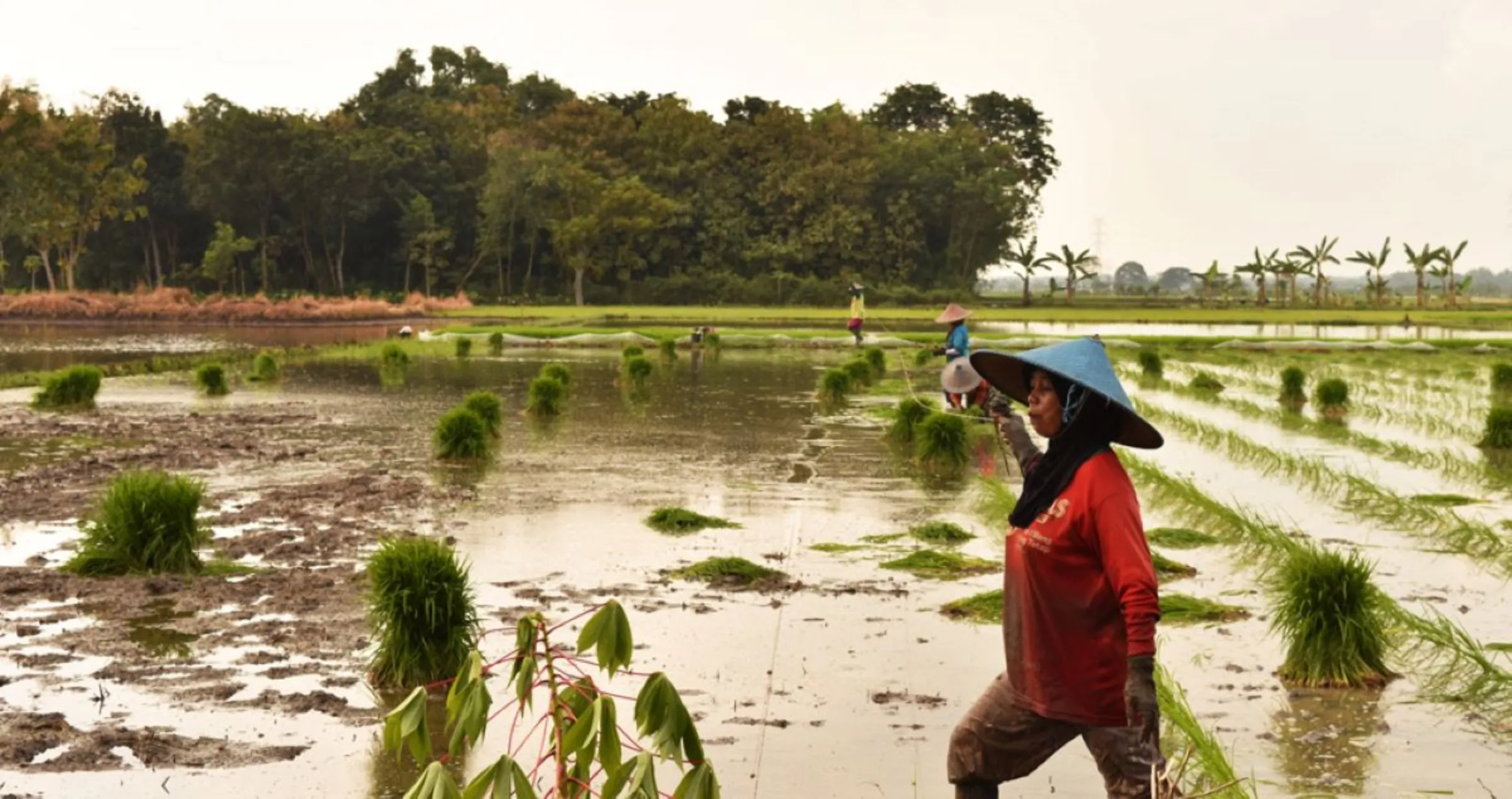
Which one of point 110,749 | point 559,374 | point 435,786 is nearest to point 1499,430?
point 559,374

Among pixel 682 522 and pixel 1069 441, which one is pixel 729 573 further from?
pixel 1069 441

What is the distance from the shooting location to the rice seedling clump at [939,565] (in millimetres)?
10336

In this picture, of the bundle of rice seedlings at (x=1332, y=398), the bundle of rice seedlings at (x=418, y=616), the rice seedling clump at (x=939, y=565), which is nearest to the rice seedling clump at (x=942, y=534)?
the rice seedling clump at (x=939, y=565)

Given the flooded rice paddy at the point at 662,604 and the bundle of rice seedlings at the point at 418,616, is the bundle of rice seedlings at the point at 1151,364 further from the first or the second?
the bundle of rice seedlings at the point at 418,616

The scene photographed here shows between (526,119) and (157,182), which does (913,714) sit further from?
(526,119)

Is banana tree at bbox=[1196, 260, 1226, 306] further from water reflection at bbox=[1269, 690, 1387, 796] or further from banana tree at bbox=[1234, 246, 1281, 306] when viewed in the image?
water reflection at bbox=[1269, 690, 1387, 796]

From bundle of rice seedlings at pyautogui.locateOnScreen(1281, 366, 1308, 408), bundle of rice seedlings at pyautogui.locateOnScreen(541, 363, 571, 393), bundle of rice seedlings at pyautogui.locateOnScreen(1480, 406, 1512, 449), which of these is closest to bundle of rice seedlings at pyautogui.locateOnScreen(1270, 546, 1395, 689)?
bundle of rice seedlings at pyautogui.locateOnScreen(1480, 406, 1512, 449)

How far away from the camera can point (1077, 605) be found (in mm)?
4484

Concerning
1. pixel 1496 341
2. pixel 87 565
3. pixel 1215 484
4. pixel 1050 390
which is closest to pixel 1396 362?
pixel 1496 341

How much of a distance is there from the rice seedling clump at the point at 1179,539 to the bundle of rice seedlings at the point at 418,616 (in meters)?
5.58

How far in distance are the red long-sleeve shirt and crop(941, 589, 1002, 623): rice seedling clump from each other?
434 centimetres

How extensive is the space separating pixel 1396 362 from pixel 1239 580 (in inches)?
969

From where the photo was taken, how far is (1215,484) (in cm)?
1494

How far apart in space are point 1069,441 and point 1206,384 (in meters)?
22.7
